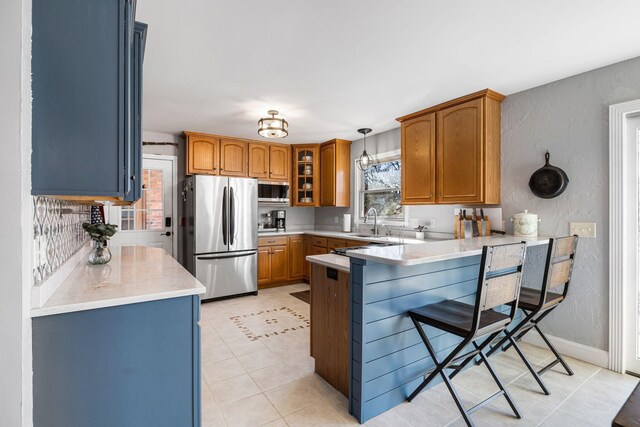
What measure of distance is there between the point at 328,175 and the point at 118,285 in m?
3.95

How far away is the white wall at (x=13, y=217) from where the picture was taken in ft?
3.28

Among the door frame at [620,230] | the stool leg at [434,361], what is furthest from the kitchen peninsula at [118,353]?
the door frame at [620,230]

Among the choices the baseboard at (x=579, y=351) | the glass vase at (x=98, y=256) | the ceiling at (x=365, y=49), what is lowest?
the baseboard at (x=579, y=351)

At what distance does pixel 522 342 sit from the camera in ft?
9.55

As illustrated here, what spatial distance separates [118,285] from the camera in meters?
1.45

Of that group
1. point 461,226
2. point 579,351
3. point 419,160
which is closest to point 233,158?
point 419,160

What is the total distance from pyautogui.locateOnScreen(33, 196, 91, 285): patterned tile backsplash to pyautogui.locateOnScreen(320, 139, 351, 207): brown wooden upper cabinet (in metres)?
3.52

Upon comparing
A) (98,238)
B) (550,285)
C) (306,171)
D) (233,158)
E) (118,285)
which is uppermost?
(233,158)

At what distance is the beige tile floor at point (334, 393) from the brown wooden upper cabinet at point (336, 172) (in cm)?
259

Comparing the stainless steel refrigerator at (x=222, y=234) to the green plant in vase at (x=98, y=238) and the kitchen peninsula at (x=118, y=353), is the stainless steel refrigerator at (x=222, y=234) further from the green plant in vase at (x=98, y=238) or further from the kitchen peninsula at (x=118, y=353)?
the kitchen peninsula at (x=118, y=353)

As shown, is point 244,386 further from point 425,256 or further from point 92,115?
point 92,115

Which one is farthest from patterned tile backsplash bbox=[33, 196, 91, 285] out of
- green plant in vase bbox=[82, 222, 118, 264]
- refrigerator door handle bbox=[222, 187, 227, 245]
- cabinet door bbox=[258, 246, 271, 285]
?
cabinet door bbox=[258, 246, 271, 285]

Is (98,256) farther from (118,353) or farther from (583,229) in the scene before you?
(583,229)

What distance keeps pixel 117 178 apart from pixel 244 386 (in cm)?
165
